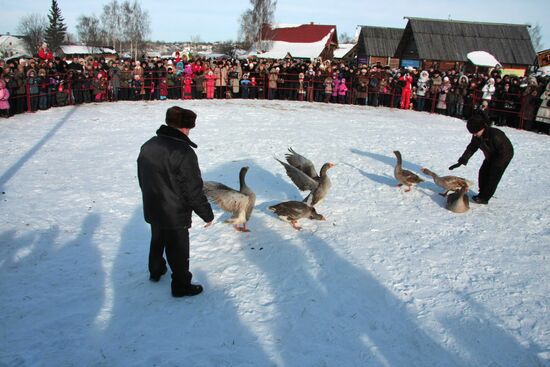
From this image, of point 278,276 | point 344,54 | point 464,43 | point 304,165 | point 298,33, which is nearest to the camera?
point 278,276

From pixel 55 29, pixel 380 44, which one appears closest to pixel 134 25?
pixel 55 29

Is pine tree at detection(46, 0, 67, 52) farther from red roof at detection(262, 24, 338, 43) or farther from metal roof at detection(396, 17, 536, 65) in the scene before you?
metal roof at detection(396, 17, 536, 65)

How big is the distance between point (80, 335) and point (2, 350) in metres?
0.53

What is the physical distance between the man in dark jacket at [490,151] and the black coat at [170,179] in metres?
4.90

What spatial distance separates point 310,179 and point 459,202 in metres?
2.39

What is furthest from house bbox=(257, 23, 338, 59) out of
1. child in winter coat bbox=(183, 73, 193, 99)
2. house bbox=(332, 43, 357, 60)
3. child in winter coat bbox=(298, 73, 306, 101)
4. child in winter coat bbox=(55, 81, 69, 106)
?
child in winter coat bbox=(55, 81, 69, 106)

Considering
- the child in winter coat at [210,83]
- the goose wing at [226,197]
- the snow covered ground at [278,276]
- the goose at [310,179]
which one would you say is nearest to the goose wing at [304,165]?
the goose at [310,179]

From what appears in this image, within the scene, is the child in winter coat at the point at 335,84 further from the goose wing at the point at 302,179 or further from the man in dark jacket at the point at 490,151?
the goose wing at the point at 302,179

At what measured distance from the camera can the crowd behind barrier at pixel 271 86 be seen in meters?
13.1

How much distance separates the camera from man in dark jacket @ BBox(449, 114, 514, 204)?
6.27 metres

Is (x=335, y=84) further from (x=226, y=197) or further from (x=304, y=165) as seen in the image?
(x=226, y=197)

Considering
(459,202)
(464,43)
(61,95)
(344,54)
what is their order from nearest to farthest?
(459,202), (61,95), (464,43), (344,54)

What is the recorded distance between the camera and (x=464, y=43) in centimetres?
3012

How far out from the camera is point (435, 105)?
16.7m
